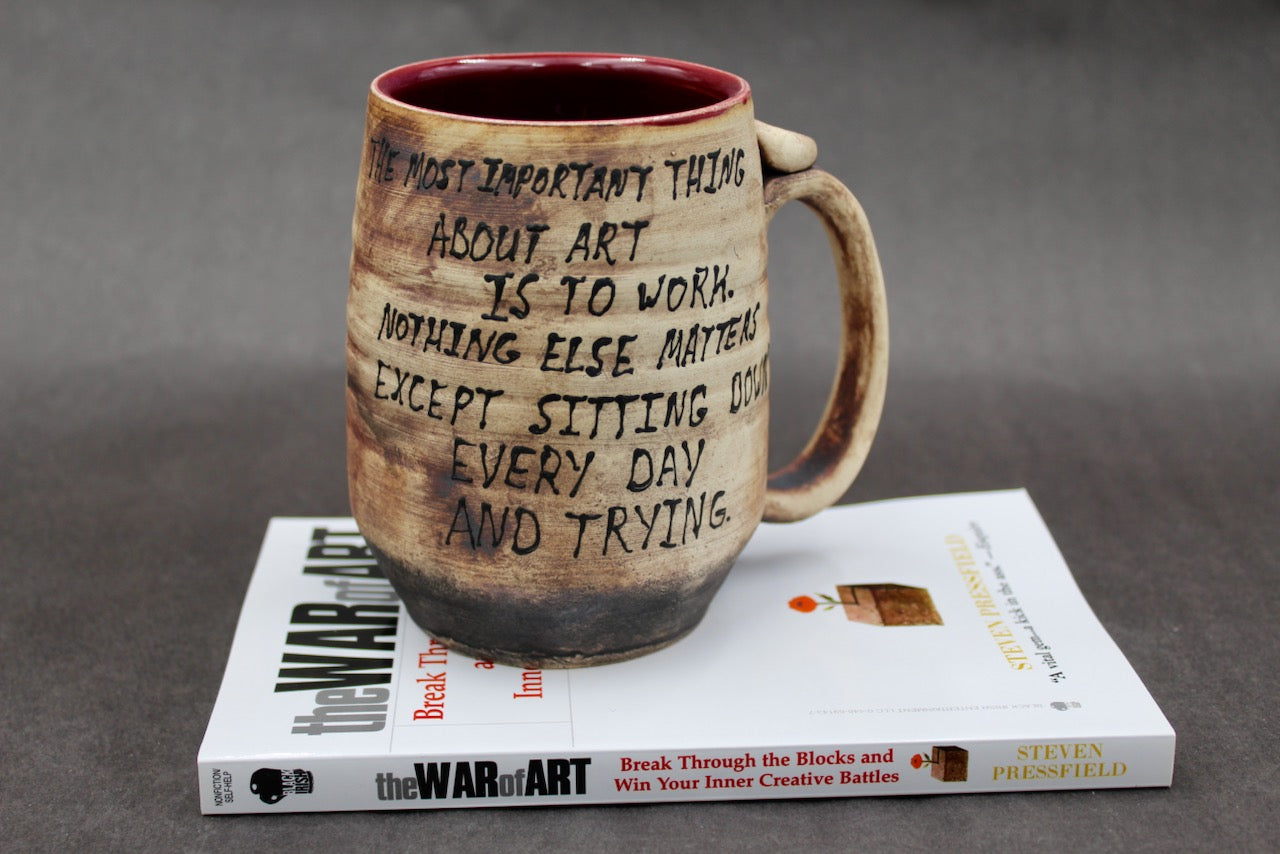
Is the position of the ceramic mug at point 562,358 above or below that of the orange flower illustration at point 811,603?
above

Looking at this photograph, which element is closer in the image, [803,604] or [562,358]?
[562,358]

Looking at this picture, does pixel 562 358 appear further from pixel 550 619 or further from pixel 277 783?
pixel 277 783

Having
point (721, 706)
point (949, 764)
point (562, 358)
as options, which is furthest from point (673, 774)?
point (562, 358)

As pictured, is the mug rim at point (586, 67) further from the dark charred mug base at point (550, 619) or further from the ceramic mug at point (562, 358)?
the dark charred mug base at point (550, 619)

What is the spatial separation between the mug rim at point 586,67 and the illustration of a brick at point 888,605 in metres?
0.44

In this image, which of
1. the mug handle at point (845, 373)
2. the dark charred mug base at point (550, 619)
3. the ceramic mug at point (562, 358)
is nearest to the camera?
the ceramic mug at point (562, 358)

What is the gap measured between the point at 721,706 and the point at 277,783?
0.34 m

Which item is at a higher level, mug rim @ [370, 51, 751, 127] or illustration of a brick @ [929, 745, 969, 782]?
mug rim @ [370, 51, 751, 127]

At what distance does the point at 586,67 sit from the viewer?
1.44 m

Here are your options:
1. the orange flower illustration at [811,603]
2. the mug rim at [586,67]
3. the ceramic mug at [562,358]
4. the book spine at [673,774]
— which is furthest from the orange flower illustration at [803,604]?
the mug rim at [586,67]

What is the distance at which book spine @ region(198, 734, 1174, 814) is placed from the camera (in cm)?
125

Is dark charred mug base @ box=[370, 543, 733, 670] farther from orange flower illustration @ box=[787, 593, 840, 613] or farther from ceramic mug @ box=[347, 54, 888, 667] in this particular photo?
orange flower illustration @ box=[787, 593, 840, 613]

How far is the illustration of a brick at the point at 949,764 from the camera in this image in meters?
1.27

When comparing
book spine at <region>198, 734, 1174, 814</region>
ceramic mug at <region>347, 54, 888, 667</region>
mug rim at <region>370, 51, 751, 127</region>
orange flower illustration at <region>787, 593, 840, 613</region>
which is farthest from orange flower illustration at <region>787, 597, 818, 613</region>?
mug rim at <region>370, 51, 751, 127</region>
